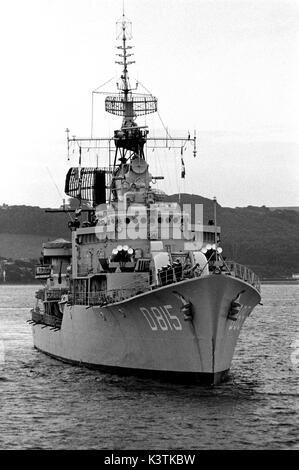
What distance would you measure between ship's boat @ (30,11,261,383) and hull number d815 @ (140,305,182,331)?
0.13ft

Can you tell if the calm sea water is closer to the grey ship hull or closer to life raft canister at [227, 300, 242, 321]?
the grey ship hull

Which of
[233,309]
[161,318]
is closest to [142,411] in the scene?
[161,318]

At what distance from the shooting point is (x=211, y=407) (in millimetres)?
27438

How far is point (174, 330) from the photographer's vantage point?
2992 centimetres

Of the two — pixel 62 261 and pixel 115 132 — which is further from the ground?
pixel 115 132

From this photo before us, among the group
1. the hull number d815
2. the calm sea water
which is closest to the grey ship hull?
the hull number d815

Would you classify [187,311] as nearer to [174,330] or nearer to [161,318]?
[174,330]

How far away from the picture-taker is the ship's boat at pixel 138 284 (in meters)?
29.5

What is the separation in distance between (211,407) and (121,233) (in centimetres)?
1117

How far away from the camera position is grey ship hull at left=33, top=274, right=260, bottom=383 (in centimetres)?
2891

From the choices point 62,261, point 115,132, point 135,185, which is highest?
point 115,132

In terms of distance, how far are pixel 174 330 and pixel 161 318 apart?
2.13ft
